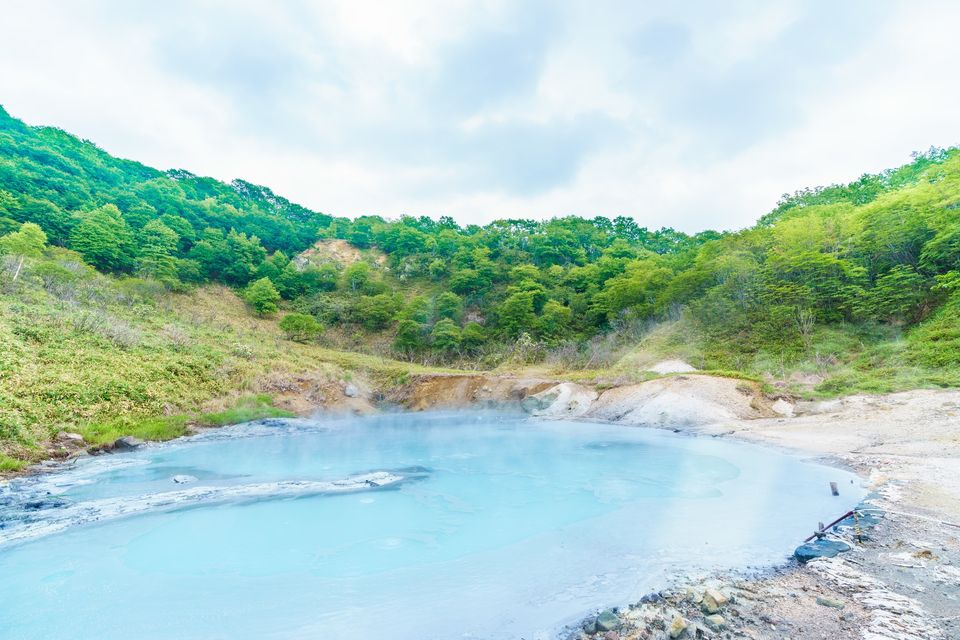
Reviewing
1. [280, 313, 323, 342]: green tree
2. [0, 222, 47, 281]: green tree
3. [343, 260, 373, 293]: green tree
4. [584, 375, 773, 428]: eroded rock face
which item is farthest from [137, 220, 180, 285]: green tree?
[584, 375, 773, 428]: eroded rock face

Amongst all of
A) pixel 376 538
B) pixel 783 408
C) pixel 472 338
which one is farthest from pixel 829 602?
pixel 472 338

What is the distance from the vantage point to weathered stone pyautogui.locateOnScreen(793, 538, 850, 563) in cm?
582

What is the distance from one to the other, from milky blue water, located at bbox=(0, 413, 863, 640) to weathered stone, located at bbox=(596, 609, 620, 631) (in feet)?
1.55

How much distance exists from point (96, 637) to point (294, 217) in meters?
90.7

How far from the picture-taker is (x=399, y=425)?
24.3 meters

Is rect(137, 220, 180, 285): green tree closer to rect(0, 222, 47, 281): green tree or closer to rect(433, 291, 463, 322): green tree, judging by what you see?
rect(0, 222, 47, 281): green tree

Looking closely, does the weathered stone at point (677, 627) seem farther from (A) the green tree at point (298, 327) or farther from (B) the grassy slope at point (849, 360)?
(A) the green tree at point (298, 327)

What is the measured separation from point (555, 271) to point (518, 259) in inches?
345

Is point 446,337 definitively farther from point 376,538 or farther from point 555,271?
point 376,538

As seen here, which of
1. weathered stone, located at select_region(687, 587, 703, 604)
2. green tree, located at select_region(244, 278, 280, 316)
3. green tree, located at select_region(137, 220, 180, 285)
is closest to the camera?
weathered stone, located at select_region(687, 587, 703, 604)

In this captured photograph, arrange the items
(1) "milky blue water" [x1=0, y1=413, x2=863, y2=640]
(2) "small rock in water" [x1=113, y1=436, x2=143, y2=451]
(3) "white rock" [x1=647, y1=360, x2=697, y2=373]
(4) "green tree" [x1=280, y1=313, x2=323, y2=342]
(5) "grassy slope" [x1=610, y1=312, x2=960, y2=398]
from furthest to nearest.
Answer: (4) "green tree" [x1=280, y1=313, x2=323, y2=342] → (3) "white rock" [x1=647, y1=360, x2=697, y2=373] → (5) "grassy slope" [x1=610, y1=312, x2=960, y2=398] → (2) "small rock in water" [x1=113, y1=436, x2=143, y2=451] → (1) "milky blue water" [x1=0, y1=413, x2=863, y2=640]

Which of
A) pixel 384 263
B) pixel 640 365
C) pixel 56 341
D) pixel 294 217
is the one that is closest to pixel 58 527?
pixel 56 341

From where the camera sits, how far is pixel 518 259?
60.1 m

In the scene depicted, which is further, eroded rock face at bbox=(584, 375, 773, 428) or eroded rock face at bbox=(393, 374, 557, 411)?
eroded rock face at bbox=(393, 374, 557, 411)
